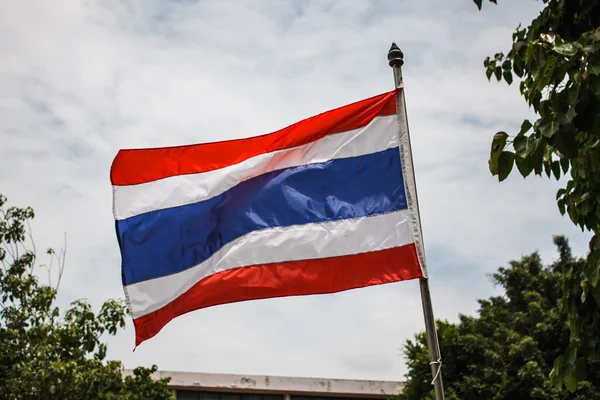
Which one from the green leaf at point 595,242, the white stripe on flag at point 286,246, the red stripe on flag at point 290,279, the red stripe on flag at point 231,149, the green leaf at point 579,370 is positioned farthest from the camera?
the red stripe on flag at point 231,149

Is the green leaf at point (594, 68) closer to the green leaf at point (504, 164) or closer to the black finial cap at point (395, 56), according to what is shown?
the green leaf at point (504, 164)

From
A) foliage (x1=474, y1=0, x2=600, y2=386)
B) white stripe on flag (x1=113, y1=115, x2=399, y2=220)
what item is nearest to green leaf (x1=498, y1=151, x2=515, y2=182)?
foliage (x1=474, y1=0, x2=600, y2=386)

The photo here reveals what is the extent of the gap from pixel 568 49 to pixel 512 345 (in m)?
20.3

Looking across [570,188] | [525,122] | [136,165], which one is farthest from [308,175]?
[525,122]

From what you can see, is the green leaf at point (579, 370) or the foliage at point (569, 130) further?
the green leaf at point (579, 370)

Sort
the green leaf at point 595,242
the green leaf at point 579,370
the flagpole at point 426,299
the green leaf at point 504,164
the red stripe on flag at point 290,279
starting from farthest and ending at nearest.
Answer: the red stripe on flag at point 290,279 < the flagpole at point 426,299 < the green leaf at point 579,370 < the green leaf at point 595,242 < the green leaf at point 504,164

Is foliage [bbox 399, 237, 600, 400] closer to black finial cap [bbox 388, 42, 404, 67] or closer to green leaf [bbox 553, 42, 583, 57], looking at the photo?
black finial cap [bbox 388, 42, 404, 67]

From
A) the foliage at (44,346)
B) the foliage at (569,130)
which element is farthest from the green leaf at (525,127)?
the foliage at (44,346)

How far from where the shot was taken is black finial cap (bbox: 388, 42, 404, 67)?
716 cm

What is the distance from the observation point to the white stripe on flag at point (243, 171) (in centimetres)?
764

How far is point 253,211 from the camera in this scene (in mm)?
7820

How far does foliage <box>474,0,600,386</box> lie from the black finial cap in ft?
2.99

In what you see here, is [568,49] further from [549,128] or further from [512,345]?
[512,345]

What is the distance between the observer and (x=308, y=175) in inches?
308
